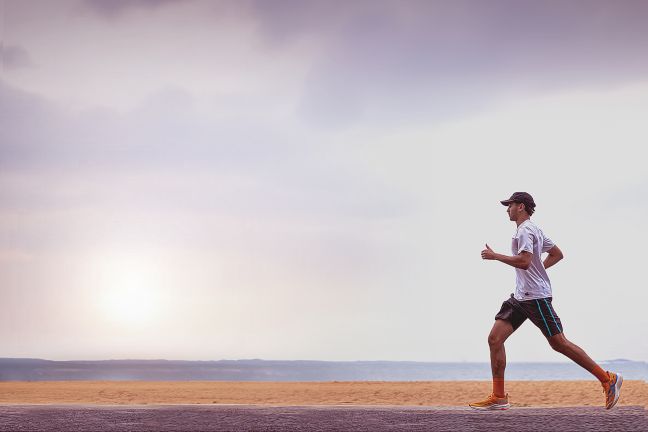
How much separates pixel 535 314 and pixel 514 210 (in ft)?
3.27

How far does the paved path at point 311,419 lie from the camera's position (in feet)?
15.3

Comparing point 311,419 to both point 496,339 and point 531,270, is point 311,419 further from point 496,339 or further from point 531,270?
point 531,270

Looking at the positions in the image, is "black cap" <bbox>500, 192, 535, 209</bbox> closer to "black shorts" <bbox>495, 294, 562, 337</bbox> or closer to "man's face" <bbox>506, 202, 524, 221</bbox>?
"man's face" <bbox>506, 202, 524, 221</bbox>

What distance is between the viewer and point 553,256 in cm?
660

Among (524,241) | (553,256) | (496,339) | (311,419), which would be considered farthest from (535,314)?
(311,419)

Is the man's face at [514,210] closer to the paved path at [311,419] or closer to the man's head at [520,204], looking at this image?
the man's head at [520,204]

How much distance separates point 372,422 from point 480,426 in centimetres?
81

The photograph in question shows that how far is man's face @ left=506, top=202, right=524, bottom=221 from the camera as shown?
6383 mm

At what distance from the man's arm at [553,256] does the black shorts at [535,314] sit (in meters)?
0.56

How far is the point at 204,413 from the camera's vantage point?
5578 millimetres

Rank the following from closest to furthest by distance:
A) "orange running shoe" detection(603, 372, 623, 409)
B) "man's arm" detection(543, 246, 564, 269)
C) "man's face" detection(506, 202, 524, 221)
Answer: "orange running shoe" detection(603, 372, 623, 409), "man's face" detection(506, 202, 524, 221), "man's arm" detection(543, 246, 564, 269)

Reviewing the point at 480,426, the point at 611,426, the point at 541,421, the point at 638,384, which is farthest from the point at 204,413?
the point at 638,384

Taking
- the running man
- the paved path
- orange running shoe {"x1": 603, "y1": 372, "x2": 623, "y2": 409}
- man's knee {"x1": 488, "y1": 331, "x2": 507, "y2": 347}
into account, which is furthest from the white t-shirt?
the paved path

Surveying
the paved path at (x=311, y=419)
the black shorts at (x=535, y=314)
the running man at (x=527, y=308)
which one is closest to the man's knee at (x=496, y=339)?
the running man at (x=527, y=308)
